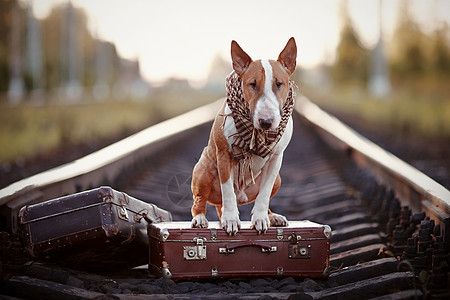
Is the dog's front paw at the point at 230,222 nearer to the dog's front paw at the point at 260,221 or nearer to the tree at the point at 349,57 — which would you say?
the dog's front paw at the point at 260,221

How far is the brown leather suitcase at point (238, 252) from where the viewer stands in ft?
13.8

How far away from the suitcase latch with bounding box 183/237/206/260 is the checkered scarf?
22.8 inches

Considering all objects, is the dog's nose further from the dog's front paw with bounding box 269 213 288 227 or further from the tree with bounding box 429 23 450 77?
the tree with bounding box 429 23 450 77

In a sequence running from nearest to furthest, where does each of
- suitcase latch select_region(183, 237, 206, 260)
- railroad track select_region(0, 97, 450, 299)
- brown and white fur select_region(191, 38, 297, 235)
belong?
1. railroad track select_region(0, 97, 450, 299)
2. brown and white fur select_region(191, 38, 297, 235)
3. suitcase latch select_region(183, 237, 206, 260)

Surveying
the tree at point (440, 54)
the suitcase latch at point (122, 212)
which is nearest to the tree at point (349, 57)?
the tree at point (440, 54)

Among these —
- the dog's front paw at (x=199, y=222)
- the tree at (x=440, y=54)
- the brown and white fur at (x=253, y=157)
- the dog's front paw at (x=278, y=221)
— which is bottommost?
the dog's front paw at (x=278, y=221)

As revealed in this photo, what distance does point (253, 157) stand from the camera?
432 cm

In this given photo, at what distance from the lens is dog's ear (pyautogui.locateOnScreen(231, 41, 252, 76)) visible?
4.09m

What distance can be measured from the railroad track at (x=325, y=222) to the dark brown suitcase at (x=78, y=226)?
0.38 feet

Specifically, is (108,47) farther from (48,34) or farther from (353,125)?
(353,125)

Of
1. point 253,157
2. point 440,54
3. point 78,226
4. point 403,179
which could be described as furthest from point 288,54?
point 440,54

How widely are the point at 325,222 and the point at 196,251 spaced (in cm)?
186

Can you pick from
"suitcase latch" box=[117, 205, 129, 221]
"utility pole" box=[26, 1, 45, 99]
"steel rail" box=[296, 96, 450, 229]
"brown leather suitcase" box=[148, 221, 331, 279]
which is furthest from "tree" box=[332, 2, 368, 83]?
"suitcase latch" box=[117, 205, 129, 221]

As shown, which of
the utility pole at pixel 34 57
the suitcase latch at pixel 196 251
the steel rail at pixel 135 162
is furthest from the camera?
the utility pole at pixel 34 57
